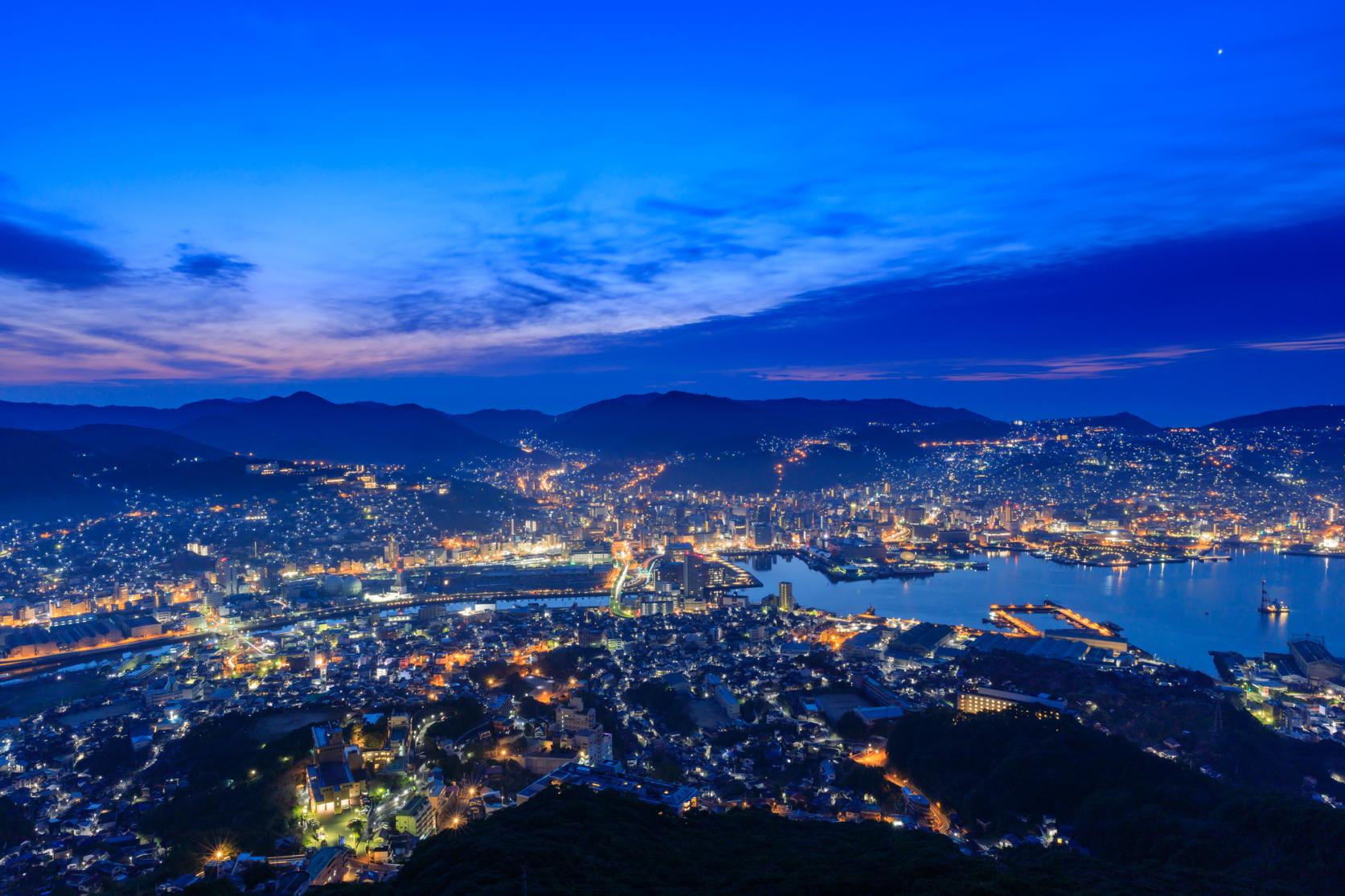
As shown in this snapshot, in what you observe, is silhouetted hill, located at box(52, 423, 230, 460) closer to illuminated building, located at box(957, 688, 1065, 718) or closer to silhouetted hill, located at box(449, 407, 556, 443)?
silhouetted hill, located at box(449, 407, 556, 443)

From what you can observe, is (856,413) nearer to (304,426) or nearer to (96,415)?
(304,426)

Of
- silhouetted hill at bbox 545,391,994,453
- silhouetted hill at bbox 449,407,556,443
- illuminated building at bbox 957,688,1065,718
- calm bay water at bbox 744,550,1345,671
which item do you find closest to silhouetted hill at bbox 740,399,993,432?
silhouetted hill at bbox 545,391,994,453

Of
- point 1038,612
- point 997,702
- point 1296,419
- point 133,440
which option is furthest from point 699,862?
point 1296,419

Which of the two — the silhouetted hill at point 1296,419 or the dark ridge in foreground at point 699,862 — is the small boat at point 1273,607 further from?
the silhouetted hill at point 1296,419

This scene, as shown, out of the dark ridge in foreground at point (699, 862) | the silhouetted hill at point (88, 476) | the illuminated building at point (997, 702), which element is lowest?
the illuminated building at point (997, 702)

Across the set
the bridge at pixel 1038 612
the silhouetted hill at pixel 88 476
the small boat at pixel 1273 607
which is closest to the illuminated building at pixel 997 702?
the bridge at pixel 1038 612

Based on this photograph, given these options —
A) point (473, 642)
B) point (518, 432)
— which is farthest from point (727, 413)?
point (473, 642)

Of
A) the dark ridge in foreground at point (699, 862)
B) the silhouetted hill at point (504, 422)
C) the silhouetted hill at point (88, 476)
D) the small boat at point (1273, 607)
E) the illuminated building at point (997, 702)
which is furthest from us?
the silhouetted hill at point (504, 422)
